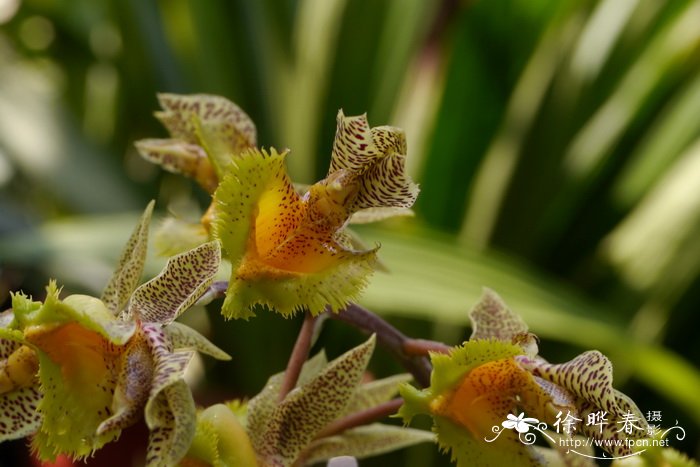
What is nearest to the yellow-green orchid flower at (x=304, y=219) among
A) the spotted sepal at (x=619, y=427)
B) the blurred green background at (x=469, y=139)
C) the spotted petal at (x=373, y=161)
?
the spotted petal at (x=373, y=161)

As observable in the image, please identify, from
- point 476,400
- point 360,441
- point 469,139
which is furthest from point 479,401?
point 469,139

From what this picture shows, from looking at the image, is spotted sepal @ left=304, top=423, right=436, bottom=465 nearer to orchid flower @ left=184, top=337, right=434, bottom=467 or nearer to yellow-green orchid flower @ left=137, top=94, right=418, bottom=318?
orchid flower @ left=184, top=337, right=434, bottom=467

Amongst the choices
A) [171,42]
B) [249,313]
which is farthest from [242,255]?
[171,42]

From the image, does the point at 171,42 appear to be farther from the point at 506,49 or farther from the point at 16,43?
the point at 506,49

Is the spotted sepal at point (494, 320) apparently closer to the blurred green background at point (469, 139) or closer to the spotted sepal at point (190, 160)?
the spotted sepal at point (190, 160)

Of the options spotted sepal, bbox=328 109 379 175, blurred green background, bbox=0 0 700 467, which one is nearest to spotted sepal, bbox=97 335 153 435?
spotted sepal, bbox=328 109 379 175

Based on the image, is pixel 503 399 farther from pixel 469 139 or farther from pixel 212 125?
pixel 469 139
